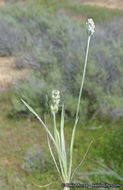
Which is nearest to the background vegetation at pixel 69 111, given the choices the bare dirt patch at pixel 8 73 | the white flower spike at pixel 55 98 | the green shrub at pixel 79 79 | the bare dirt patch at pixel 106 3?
the green shrub at pixel 79 79

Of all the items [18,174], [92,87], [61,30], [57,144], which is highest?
[57,144]

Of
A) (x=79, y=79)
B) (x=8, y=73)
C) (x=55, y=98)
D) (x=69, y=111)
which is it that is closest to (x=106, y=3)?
(x=8, y=73)

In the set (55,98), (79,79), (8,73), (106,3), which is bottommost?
(8,73)

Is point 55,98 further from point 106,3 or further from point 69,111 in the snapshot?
point 106,3

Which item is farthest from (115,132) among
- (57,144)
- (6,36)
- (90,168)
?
(6,36)

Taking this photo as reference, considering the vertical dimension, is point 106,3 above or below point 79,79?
above

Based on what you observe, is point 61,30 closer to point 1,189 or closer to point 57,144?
point 1,189

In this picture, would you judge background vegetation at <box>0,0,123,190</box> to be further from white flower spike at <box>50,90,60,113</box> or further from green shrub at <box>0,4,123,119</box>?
white flower spike at <box>50,90,60,113</box>

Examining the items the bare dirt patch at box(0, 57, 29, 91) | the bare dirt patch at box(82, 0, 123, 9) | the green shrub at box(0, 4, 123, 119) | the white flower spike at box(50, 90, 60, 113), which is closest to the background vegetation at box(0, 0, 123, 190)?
the green shrub at box(0, 4, 123, 119)
